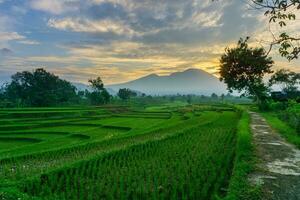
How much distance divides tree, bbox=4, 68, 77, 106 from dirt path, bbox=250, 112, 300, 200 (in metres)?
55.1

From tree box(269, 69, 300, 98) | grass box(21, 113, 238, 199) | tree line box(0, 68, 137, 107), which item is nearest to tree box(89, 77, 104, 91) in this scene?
tree line box(0, 68, 137, 107)

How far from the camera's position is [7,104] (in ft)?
176

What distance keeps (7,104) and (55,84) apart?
824 inches

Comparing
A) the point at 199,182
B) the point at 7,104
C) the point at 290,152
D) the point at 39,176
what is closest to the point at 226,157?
the point at 290,152

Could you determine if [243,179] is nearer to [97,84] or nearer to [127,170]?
[127,170]

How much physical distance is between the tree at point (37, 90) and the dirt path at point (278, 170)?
55083 mm

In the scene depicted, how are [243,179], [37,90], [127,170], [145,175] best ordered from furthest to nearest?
1. [37,90]
2. [127,170]
3. [145,175]
4. [243,179]

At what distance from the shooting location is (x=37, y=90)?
225 ft

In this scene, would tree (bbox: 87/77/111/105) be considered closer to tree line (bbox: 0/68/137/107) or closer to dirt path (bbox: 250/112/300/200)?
tree line (bbox: 0/68/137/107)

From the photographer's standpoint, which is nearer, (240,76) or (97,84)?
(240,76)

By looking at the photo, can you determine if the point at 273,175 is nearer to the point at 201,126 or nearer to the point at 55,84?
the point at 201,126

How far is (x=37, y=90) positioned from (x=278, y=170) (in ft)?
215

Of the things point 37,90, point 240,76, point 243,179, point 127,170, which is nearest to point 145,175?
point 127,170

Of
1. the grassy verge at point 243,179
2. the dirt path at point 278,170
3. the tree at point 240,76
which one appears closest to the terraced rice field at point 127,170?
the grassy verge at point 243,179
